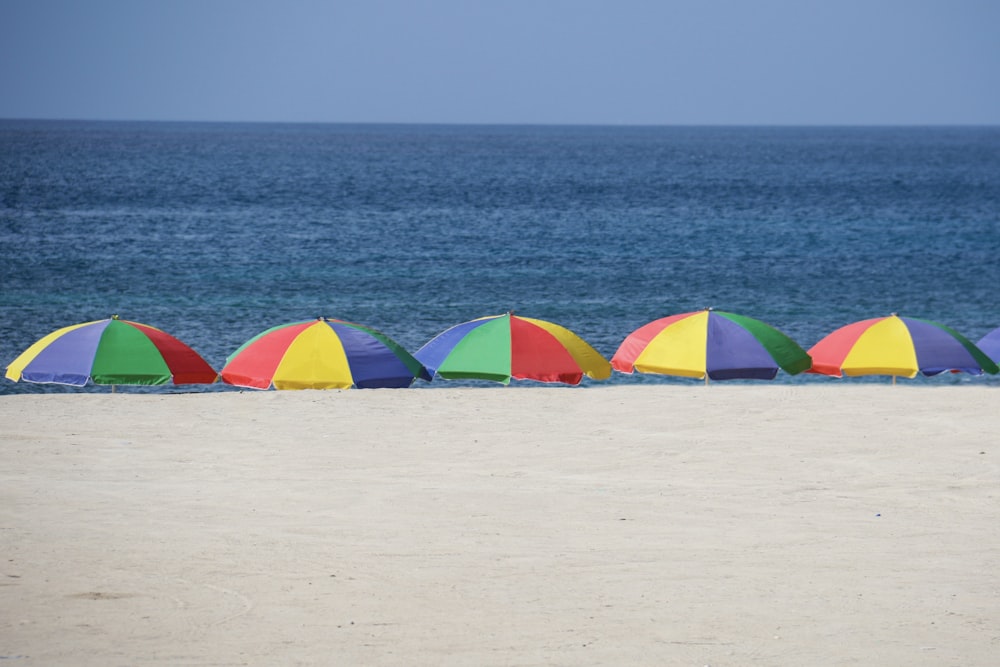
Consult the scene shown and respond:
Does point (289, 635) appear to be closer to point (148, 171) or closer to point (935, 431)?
point (935, 431)

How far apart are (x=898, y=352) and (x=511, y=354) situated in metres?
6.42

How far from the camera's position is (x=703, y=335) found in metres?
22.1

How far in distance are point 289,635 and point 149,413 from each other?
33.4 feet

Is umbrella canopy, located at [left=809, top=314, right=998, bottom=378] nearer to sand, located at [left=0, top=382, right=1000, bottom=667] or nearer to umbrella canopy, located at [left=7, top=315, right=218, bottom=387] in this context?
sand, located at [left=0, top=382, right=1000, bottom=667]

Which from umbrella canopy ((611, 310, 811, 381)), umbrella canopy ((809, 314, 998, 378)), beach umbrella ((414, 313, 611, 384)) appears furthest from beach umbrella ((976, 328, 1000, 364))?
beach umbrella ((414, 313, 611, 384))

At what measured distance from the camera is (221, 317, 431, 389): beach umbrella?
21.1m

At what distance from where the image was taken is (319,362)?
21219 millimetres

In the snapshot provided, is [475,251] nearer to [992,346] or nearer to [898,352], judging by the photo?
[992,346]

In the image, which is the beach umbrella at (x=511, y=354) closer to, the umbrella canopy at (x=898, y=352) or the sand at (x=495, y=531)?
the sand at (x=495, y=531)

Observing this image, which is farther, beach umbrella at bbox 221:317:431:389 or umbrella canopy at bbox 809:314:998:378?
umbrella canopy at bbox 809:314:998:378

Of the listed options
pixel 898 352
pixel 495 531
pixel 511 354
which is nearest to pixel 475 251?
pixel 511 354

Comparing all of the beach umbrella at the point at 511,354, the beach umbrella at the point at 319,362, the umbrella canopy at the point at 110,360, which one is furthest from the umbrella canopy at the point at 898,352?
the umbrella canopy at the point at 110,360

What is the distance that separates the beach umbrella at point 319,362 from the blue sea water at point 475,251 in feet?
20.6

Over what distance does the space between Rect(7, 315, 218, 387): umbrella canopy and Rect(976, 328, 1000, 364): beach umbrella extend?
13135 mm
